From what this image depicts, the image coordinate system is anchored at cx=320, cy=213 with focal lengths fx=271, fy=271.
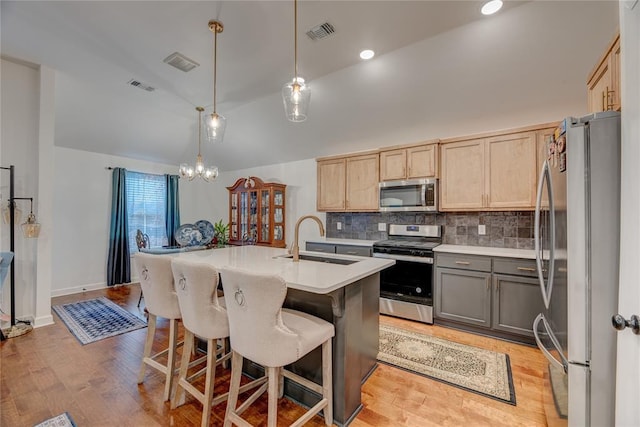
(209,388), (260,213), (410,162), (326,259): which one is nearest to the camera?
(209,388)

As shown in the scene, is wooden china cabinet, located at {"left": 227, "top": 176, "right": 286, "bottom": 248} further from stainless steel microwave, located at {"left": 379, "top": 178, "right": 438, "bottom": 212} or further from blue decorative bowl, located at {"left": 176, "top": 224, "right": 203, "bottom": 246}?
stainless steel microwave, located at {"left": 379, "top": 178, "right": 438, "bottom": 212}

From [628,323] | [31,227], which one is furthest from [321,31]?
[31,227]

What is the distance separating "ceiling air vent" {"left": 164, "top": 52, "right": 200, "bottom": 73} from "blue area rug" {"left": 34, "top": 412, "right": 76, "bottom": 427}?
3.14 meters

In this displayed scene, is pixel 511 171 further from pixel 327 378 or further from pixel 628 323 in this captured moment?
pixel 327 378

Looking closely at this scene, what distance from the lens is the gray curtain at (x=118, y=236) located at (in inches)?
197

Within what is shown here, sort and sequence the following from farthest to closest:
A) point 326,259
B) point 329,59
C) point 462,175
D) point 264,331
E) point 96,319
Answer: point 96,319, point 462,175, point 329,59, point 326,259, point 264,331

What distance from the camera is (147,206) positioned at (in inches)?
223

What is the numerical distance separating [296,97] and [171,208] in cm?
503

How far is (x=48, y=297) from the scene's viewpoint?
3312 millimetres

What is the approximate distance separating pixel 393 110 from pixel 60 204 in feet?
18.1

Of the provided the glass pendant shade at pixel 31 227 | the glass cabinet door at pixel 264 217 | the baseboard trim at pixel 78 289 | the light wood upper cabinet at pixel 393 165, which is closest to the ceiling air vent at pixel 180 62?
the glass pendant shade at pixel 31 227

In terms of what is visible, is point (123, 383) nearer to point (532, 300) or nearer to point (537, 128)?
point (532, 300)

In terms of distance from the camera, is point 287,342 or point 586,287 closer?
point 586,287

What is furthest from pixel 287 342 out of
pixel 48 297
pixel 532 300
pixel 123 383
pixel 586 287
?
pixel 48 297
